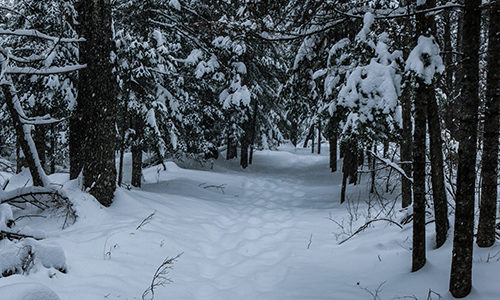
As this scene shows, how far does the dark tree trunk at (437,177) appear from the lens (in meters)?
4.29

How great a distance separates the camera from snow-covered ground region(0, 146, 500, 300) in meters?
3.86

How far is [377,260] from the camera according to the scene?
5.13 metres

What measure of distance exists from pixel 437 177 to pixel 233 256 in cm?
334

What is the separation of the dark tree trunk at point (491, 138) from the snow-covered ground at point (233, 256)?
9.9 inches

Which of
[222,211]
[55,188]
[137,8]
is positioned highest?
[137,8]

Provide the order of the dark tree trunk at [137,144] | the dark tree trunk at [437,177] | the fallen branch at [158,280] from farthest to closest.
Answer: the dark tree trunk at [137,144], the dark tree trunk at [437,177], the fallen branch at [158,280]

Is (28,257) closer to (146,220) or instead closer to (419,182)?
(146,220)

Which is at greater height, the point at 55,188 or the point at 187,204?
the point at 55,188

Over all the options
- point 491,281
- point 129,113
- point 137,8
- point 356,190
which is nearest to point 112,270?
point 491,281

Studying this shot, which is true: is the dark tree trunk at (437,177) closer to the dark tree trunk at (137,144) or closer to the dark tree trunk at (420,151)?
the dark tree trunk at (420,151)

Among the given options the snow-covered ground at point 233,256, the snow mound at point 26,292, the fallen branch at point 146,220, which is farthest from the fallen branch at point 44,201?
the snow mound at point 26,292

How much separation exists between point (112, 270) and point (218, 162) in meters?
17.1

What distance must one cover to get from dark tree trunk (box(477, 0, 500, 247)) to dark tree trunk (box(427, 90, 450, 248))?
44 centimetres

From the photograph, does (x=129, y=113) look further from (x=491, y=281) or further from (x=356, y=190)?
(x=491, y=281)
